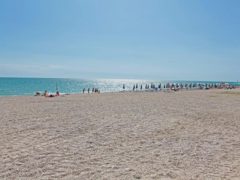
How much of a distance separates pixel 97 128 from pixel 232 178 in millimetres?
5575

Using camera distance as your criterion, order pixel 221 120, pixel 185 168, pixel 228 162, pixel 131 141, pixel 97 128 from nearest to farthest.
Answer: pixel 185 168 → pixel 228 162 → pixel 131 141 → pixel 97 128 → pixel 221 120

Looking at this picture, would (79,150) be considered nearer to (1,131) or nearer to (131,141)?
(131,141)

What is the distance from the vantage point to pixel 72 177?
5.51 m

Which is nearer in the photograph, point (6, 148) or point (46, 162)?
point (46, 162)

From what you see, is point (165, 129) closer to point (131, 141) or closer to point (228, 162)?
point (131, 141)

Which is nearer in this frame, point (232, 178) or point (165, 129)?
point (232, 178)

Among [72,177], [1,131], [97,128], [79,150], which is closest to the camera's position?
[72,177]

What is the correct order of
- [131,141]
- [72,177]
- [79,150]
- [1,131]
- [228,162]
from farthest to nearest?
[1,131] → [131,141] → [79,150] → [228,162] → [72,177]

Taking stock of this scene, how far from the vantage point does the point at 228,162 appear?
659cm

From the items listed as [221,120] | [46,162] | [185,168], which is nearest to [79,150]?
[46,162]

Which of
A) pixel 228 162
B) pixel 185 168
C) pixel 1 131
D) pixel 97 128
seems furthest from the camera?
pixel 97 128

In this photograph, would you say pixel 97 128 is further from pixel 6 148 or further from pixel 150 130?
pixel 6 148

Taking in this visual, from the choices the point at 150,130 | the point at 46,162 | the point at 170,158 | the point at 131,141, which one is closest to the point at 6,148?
the point at 46,162

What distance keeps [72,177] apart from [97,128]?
4902 mm
